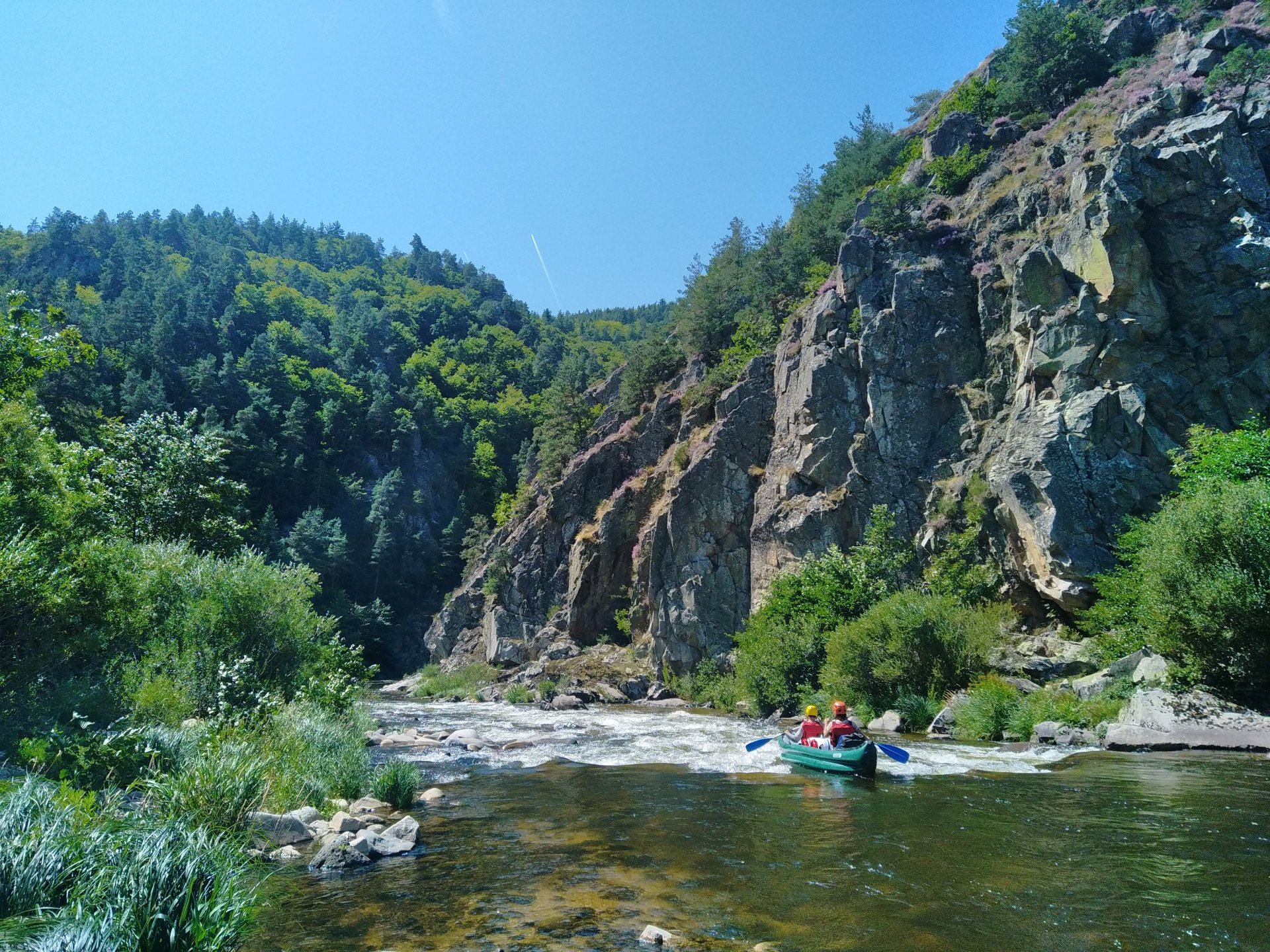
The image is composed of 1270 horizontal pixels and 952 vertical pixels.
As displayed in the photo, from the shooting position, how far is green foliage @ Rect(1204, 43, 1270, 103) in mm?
34531

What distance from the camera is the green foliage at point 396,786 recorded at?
44.4 ft

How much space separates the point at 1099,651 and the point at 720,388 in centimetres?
3288

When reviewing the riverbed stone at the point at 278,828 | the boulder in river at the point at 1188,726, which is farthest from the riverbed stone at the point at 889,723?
the riverbed stone at the point at 278,828

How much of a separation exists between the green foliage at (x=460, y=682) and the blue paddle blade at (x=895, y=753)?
→ 121ft

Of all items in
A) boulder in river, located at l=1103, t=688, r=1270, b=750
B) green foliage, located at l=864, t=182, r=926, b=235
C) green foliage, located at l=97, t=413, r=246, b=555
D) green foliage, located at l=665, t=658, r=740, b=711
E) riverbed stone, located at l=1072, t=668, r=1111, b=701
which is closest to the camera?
boulder in river, located at l=1103, t=688, r=1270, b=750

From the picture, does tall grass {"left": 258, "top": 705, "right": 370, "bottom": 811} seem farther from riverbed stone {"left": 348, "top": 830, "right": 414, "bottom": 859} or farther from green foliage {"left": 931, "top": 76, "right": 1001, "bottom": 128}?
green foliage {"left": 931, "top": 76, "right": 1001, "bottom": 128}

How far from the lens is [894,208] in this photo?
45000mm

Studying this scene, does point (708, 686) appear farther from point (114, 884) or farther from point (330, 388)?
point (330, 388)

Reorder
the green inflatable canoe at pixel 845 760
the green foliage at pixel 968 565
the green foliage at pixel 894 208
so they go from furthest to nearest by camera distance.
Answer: the green foliage at pixel 894 208 → the green foliage at pixel 968 565 → the green inflatable canoe at pixel 845 760

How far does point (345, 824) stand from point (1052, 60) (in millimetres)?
59742

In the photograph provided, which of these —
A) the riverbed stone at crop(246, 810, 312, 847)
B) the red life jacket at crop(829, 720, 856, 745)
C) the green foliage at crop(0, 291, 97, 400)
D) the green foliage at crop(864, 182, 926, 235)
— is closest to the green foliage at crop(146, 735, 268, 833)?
the riverbed stone at crop(246, 810, 312, 847)

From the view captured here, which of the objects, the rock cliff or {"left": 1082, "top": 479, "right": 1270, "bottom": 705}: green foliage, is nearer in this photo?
{"left": 1082, "top": 479, "right": 1270, "bottom": 705}: green foliage

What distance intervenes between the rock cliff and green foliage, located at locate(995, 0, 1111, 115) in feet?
8.17

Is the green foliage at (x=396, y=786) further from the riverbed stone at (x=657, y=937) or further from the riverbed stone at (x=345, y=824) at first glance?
the riverbed stone at (x=657, y=937)
